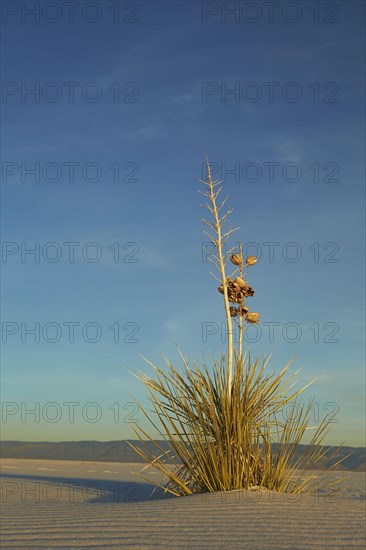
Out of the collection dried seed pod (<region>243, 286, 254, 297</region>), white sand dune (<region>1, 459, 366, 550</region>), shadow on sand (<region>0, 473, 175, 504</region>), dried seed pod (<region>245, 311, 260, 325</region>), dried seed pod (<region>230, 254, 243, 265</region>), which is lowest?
shadow on sand (<region>0, 473, 175, 504</region>)

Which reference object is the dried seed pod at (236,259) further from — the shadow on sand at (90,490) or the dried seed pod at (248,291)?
the shadow on sand at (90,490)

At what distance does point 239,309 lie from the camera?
17.2 ft

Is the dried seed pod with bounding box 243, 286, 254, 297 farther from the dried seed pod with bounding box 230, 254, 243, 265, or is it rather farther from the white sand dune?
the white sand dune

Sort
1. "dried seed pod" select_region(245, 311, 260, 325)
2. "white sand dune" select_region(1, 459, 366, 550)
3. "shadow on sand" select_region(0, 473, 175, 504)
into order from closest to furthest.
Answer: "white sand dune" select_region(1, 459, 366, 550) → "dried seed pod" select_region(245, 311, 260, 325) → "shadow on sand" select_region(0, 473, 175, 504)

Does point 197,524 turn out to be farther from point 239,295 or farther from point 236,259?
point 236,259

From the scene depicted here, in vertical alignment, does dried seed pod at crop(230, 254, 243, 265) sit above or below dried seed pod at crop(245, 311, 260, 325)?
above

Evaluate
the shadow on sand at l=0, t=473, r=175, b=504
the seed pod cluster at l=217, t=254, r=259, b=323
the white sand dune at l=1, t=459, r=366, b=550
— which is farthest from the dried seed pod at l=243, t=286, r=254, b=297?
the shadow on sand at l=0, t=473, r=175, b=504

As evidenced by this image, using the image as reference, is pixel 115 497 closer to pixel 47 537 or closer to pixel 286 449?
pixel 286 449

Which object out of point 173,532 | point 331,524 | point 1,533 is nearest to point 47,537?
point 1,533

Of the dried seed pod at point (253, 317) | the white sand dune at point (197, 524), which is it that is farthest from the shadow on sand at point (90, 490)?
the dried seed pod at point (253, 317)

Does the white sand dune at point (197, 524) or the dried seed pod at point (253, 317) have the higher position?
the dried seed pod at point (253, 317)

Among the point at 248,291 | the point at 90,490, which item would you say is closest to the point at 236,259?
the point at 248,291

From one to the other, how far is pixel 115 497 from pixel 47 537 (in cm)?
335

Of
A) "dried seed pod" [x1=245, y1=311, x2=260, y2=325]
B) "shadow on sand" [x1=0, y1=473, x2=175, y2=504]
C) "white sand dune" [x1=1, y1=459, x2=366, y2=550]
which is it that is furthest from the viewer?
"shadow on sand" [x1=0, y1=473, x2=175, y2=504]
